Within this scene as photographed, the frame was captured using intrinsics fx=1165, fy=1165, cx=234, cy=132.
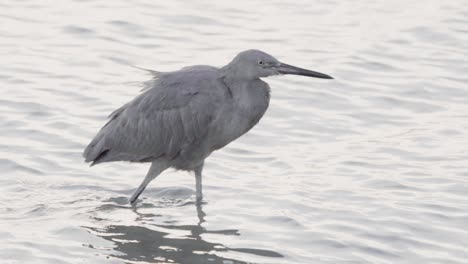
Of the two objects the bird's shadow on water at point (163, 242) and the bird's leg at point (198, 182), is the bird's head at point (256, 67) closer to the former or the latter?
the bird's leg at point (198, 182)

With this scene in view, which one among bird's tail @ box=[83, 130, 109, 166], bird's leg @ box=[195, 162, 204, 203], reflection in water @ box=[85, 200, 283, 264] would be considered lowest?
reflection in water @ box=[85, 200, 283, 264]

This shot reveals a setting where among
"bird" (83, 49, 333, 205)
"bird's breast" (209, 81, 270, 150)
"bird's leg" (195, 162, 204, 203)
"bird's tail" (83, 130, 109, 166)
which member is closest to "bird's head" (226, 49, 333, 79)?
"bird" (83, 49, 333, 205)

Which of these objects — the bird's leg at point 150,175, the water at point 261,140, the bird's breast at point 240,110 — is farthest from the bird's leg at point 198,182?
the bird's breast at point 240,110

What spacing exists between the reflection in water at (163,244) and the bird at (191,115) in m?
0.63

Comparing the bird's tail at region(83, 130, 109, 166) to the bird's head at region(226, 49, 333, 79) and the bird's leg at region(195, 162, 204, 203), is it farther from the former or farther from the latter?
the bird's head at region(226, 49, 333, 79)

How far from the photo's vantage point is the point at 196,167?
9.93 meters

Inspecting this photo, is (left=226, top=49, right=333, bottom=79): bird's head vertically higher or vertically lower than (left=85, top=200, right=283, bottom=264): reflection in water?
higher

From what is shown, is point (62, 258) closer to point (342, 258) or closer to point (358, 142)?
point (342, 258)

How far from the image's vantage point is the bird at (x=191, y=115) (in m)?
9.66

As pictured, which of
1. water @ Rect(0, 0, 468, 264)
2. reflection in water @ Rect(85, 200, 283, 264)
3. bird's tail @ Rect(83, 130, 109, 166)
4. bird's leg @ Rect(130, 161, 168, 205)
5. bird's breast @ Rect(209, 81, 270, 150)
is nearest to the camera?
reflection in water @ Rect(85, 200, 283, 264)

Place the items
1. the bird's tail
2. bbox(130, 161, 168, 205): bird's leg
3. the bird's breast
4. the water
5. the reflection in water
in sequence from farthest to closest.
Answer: the bird's tail → bbox(130, 161, 168, 205): bird's leg → the bird's breast → the water → the reflection in water

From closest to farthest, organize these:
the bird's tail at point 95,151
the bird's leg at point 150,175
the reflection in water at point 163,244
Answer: the reflection in water at point 163,244 → the bird's leg at point 150,175 → the bird's tail at point 95,151

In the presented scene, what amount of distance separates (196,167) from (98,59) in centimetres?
406

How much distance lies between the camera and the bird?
9656mm
